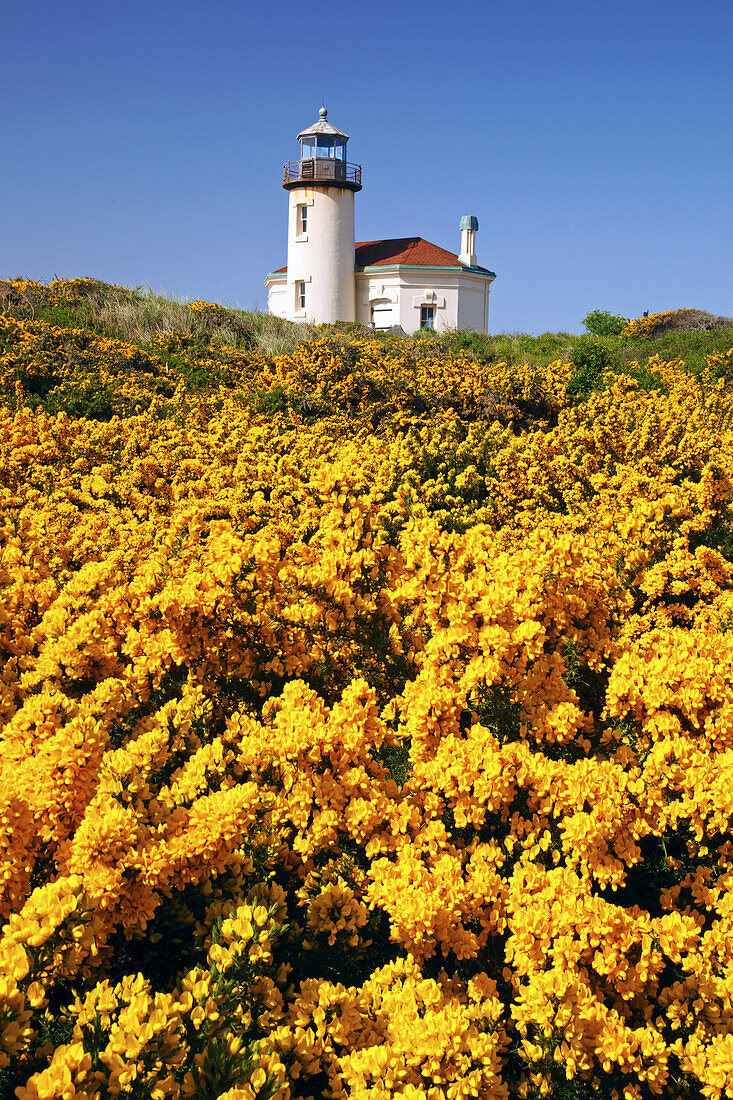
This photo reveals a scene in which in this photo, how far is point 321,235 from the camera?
127 ft

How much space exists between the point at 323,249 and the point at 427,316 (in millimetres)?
5875

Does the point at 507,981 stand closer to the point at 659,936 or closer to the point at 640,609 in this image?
the point at 659,936

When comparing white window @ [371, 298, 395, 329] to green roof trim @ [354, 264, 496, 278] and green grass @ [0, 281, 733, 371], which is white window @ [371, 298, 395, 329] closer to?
green roof trim @ [354, 264, 496, 278]

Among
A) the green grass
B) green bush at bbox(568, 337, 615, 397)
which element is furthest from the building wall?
green bush at bbox(568, 337, 615, 397)

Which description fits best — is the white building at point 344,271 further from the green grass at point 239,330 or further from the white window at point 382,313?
the green grass at point 239,330

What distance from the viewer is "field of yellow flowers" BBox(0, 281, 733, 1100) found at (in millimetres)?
2668

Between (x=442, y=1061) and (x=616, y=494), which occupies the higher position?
(x=616, y=494)

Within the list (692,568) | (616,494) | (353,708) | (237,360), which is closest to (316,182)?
(237,360)

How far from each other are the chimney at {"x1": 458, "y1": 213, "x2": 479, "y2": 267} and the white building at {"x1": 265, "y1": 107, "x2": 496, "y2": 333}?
2.09m

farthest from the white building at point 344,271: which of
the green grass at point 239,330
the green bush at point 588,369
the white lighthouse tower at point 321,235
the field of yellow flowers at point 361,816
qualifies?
the field of yellow flowers at point 361,816

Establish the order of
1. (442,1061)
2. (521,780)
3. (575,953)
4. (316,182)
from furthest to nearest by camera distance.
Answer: (316,182) → (521,780) → (575,953) → (442,1061)

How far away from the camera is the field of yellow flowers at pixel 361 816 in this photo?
2668 millimetres

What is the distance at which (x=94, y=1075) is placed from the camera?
7.17ft

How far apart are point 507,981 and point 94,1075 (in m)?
1.83
